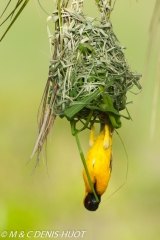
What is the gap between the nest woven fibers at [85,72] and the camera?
2.32m

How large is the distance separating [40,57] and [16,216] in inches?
76.5

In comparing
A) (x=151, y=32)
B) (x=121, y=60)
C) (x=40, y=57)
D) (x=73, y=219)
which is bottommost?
(x=73, y=219)

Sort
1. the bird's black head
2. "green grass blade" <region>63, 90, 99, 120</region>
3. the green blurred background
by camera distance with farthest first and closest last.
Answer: the green blurred background → the bird's black head → "green grass blade" <region>63, 90, 99, 120</region>

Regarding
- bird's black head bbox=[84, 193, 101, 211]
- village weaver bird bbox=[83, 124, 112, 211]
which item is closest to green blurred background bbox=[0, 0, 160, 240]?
bird's black head bbox=[84, 193, 101, 211]

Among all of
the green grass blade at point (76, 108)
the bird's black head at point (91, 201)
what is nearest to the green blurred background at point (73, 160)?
the bird's black head at point (91, 201)

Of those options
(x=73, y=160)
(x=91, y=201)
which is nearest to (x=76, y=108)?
(x=91, y=201)

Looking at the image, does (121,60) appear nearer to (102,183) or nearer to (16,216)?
(102,183)

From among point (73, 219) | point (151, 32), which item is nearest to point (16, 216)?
point (73, 219)

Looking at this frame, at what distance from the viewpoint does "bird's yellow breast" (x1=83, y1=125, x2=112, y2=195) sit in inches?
93.1

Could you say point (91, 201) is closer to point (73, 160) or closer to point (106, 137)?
point (106, 137)

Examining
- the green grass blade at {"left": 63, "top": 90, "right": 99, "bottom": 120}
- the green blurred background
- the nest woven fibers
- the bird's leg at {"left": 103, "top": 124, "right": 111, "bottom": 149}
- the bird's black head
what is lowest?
the green blurred background

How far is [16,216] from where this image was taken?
3635 millimetres

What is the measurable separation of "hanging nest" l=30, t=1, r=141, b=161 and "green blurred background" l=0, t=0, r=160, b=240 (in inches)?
87.1

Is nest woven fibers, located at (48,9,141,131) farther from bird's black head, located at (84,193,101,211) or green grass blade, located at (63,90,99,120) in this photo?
bird's black head, located at (84,193,101,211)
